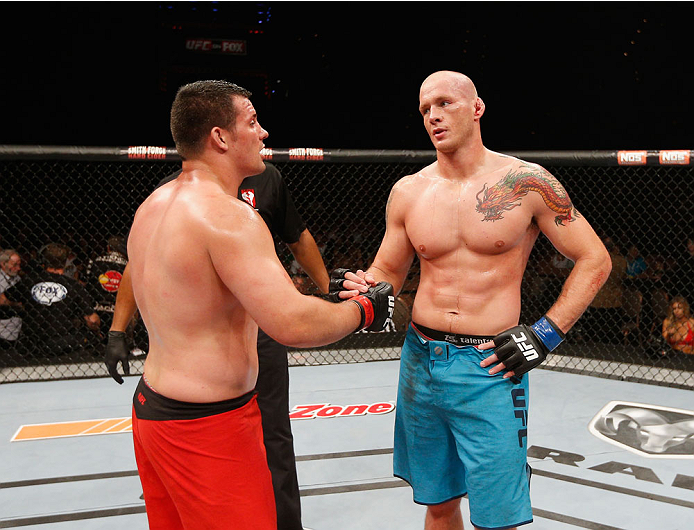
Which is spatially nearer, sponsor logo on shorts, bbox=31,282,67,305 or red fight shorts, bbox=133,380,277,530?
red fight shorts, bbox=133,380,277,530

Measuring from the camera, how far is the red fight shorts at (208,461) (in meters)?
1.35

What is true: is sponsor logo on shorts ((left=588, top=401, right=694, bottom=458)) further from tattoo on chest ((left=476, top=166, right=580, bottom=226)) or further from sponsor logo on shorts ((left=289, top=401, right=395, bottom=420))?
tattoo on chest ((left=476, top=166, right=580, bottom=226))

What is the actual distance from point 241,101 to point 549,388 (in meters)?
3.19

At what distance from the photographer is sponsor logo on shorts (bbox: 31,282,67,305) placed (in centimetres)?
468

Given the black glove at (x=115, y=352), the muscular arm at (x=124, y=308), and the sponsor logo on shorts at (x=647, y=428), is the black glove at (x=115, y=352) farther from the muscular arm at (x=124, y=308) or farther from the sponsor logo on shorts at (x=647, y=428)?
the sponsor logo on shorts at (x=647, y=428)

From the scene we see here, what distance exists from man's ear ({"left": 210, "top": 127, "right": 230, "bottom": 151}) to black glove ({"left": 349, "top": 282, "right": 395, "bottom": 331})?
0.47m

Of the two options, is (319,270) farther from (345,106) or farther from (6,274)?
(345,106)

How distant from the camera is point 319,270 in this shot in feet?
8.36

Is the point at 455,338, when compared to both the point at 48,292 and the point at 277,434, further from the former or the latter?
the point at 48,292

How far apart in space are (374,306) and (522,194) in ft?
2.08

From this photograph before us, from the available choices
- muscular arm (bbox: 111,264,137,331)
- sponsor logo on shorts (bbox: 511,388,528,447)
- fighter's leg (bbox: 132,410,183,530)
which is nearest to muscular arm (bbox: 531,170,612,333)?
sponsor logo on shorts (bbox: 511,388,528,447)

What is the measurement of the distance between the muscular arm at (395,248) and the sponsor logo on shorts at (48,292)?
340 centimetres

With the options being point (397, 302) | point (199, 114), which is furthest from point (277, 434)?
point (397, 302)

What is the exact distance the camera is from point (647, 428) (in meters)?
3.33
